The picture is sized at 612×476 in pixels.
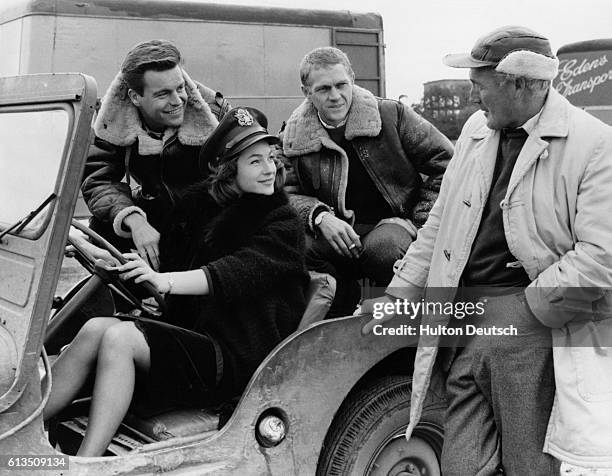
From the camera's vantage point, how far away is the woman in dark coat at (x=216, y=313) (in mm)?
2855

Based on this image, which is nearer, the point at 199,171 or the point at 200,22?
the point at 199,171

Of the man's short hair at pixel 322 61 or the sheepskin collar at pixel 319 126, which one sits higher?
the man's short hair at pixel 322 61

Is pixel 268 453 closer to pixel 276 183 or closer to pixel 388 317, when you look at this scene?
pixel 388 317

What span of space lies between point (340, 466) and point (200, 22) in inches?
320

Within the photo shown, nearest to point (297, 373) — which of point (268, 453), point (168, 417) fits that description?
point (268, 453)

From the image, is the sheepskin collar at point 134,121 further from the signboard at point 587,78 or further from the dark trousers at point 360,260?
the signboard at point 587,78

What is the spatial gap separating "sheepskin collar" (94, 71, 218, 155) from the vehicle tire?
1.37m

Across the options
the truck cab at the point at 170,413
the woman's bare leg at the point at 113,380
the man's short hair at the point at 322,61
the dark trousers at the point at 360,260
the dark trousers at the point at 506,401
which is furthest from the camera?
the man's short hair at the point at 322,61

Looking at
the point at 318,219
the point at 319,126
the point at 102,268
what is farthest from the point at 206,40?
the point at 102,268

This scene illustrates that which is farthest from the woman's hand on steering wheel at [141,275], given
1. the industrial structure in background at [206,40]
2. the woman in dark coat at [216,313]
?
the industrial structure in background at [206,40]

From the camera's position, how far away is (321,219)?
363 centimetres

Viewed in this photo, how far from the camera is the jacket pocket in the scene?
252 cm

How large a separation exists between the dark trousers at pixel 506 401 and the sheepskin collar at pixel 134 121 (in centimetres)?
157

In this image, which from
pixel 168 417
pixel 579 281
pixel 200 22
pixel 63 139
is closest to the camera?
pixel 579 281
